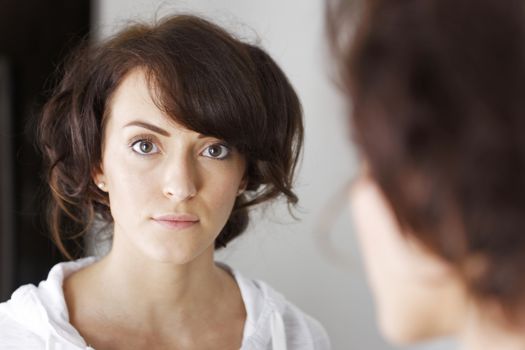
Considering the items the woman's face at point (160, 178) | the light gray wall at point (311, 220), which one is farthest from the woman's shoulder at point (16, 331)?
the light gray wall at point (311, 220)

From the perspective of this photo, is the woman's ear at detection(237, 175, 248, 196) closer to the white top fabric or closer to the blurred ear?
the blurred ear

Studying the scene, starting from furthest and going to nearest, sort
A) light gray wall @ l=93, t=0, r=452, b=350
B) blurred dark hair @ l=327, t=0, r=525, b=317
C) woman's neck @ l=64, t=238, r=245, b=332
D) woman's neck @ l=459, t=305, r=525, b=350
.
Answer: light gray wall @ l=93, t=0, r=452, b=350 < woman's neck @ l=64, t=238, r=245, b=332 < woman's neck @ l=459, t=305, r=525, b=350 < blurred dark hair @ l=327, t=0, r=525, b=317

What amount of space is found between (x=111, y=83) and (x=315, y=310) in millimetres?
796

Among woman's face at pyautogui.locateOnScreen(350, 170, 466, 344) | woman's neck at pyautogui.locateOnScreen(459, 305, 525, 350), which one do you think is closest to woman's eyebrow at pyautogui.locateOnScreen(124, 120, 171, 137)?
woman's face at pyautogui.locateOnScreen(350, 170, 466, 344)

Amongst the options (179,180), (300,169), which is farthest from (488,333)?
(300,169)

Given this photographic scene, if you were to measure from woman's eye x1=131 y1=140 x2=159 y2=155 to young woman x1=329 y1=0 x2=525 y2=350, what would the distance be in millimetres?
548

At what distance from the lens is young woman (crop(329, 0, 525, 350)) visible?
1.95ft

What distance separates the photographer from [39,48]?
2.02 metres

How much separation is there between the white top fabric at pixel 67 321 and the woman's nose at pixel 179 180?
0.84ft

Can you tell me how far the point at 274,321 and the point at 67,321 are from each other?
354 mm

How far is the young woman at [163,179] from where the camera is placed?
1153 mm

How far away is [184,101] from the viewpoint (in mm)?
1132

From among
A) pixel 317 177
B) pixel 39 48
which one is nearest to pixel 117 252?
pixel 317 177

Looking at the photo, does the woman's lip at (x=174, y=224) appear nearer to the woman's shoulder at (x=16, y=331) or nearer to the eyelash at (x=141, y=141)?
the eyelash at (x=141, y=141)
